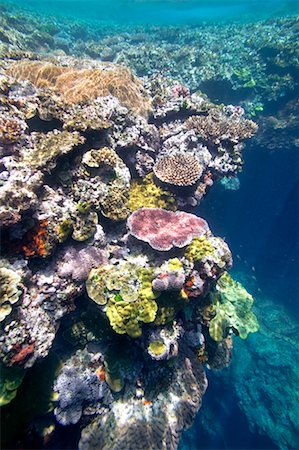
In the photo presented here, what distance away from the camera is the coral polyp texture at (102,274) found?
441 centimetres

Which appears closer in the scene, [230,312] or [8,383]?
[8,383]

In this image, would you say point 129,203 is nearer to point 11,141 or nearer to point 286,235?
point 11,141

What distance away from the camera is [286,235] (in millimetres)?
21219

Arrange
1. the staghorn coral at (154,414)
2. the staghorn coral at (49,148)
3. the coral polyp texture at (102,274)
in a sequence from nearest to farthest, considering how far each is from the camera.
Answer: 1. the coral polyp texture at (102,274)
2. the staghorn coral at (154,414)
3. the staghorn coral at (49,148)

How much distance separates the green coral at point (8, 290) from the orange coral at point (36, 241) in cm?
45

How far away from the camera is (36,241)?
4492mm

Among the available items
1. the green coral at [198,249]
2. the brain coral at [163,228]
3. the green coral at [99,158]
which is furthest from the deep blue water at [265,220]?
the green coral at [99,158]

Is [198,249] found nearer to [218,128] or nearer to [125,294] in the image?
[125,294]

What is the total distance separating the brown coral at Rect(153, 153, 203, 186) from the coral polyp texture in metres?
0.03

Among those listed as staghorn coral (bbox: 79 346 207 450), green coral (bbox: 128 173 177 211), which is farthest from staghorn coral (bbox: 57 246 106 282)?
staghorn coral (bbox: 79 346 207 450)

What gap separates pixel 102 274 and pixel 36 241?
1.31m

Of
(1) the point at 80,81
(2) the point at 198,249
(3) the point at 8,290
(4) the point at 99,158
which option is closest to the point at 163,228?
(2) the point at 198,249

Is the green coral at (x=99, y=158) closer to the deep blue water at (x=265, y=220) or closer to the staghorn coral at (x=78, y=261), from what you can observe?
the staghorn coral at (x=78, y=261)

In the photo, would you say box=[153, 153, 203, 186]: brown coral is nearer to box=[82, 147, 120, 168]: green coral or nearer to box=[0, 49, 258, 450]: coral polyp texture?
box=[0, 49, 258, 450]: coral polyp texture
